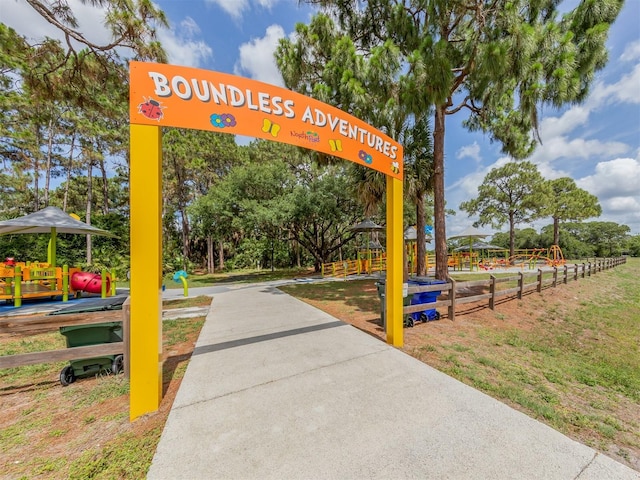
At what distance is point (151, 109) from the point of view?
2.58m

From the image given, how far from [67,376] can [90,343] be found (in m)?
0.44

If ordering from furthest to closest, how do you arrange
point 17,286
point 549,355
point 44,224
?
point 44,224 → point 17,286 → point 549,355

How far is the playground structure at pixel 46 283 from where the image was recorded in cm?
780

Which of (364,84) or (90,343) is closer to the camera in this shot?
(90,343)

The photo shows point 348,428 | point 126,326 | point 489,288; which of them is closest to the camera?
point 348,428

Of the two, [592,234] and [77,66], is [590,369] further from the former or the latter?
[592,234]

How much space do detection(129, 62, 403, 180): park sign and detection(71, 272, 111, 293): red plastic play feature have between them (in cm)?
969

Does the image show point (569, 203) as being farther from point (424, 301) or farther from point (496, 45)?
point (424, 301)

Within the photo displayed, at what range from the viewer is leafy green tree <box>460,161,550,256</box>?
84.7ft

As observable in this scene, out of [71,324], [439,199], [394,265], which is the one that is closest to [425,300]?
[394,265]

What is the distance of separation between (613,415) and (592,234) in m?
65.2

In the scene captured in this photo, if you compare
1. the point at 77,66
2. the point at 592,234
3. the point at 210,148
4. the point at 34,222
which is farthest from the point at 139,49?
the point at 592,234

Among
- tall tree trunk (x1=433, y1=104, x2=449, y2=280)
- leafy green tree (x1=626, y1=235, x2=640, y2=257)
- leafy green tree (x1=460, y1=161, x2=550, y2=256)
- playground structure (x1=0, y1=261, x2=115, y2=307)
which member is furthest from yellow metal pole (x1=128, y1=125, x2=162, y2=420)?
leafy green tree (x1=626, y1=235, x2=640, y2=257)

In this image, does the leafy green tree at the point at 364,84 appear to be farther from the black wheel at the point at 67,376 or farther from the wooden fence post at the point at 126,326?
the black wheel at the point at 67,376
